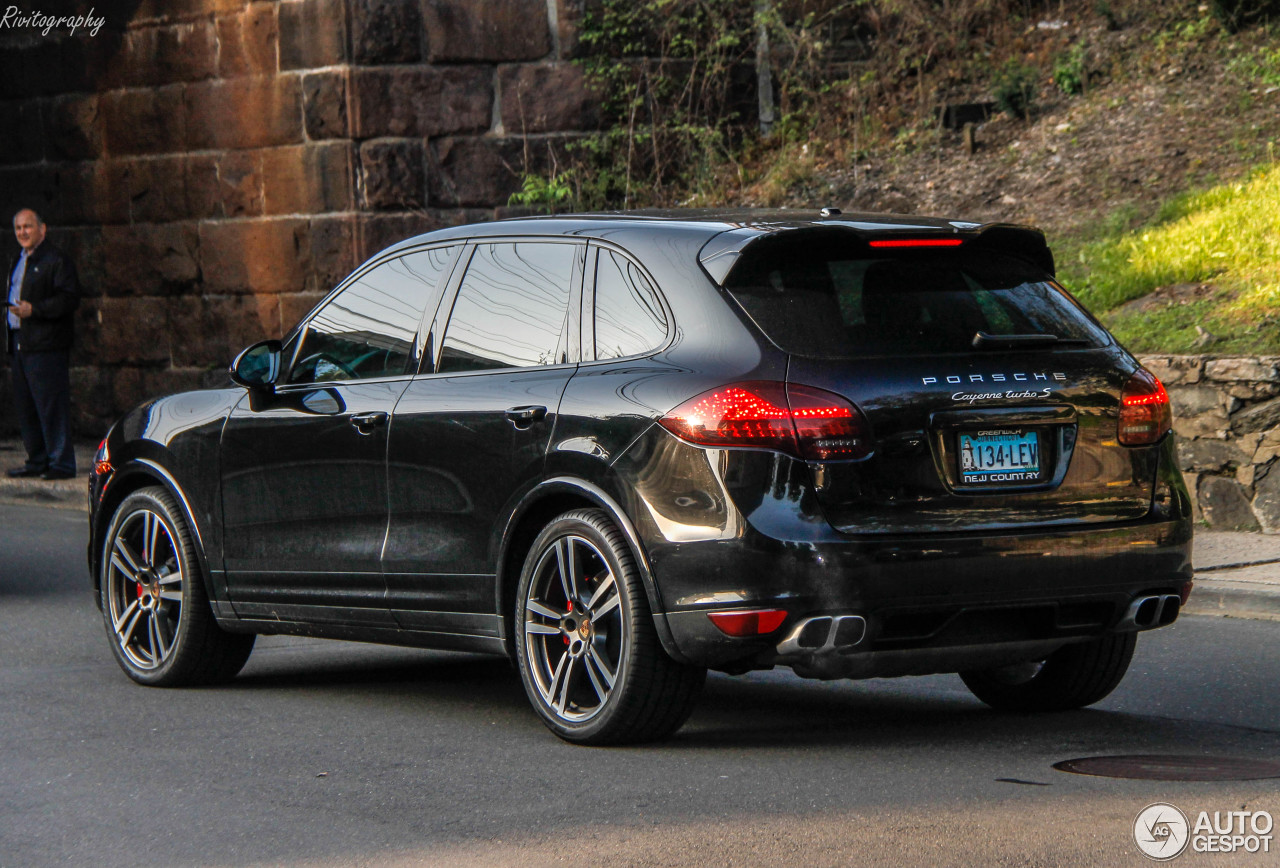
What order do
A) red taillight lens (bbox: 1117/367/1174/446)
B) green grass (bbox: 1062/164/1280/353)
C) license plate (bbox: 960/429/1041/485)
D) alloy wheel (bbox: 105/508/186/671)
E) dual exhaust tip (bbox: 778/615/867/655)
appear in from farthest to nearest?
1. green grass (bbox: 1062/164/1280/353)
2. alloy wheel (bbox: 105/508/186/671)
3. red taillight lens (bbox: 1117/367/1174/446)
4. license plate (bbox: 960/429/1041/485)
5. dual exhaust tip (bbox: 778/615/867/655)

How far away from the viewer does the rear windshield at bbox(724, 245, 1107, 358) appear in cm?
570

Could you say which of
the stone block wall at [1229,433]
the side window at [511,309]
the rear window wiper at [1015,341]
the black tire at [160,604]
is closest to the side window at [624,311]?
the side window at [511,309]

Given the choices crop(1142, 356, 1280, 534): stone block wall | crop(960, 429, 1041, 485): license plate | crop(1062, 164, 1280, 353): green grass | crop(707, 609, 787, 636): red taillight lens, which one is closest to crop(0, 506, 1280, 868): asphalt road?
crop(707, 609, 787, 636): red taillight lens

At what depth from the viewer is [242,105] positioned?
16.6m

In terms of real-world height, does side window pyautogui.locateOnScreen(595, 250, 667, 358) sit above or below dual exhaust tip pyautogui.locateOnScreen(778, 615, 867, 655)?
above

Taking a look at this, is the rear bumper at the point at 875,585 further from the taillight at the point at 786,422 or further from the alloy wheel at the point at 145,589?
the alloy wheel at the point at 145,589

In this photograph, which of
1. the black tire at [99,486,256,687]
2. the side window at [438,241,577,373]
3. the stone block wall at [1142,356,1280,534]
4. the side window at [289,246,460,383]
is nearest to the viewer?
the side window at [438,241,577,373]

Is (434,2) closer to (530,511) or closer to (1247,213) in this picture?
(1247,213)

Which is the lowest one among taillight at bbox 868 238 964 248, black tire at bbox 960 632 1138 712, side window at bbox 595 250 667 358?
black tire at bbox 960 632 1138 712

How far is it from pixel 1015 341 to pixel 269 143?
11.7m

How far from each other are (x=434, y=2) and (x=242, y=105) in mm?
2022

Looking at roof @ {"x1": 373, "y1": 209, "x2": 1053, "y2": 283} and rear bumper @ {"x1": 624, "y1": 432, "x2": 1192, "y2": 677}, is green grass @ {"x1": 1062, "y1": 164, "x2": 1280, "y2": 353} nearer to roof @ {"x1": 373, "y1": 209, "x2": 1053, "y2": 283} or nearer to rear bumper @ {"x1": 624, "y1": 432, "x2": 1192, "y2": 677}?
roof @ {"x1": 373, "y1": 209, "x2": 1053, "y2": 283}

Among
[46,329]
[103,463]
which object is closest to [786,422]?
[103,463]

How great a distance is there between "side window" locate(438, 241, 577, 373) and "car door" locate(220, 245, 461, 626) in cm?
17
